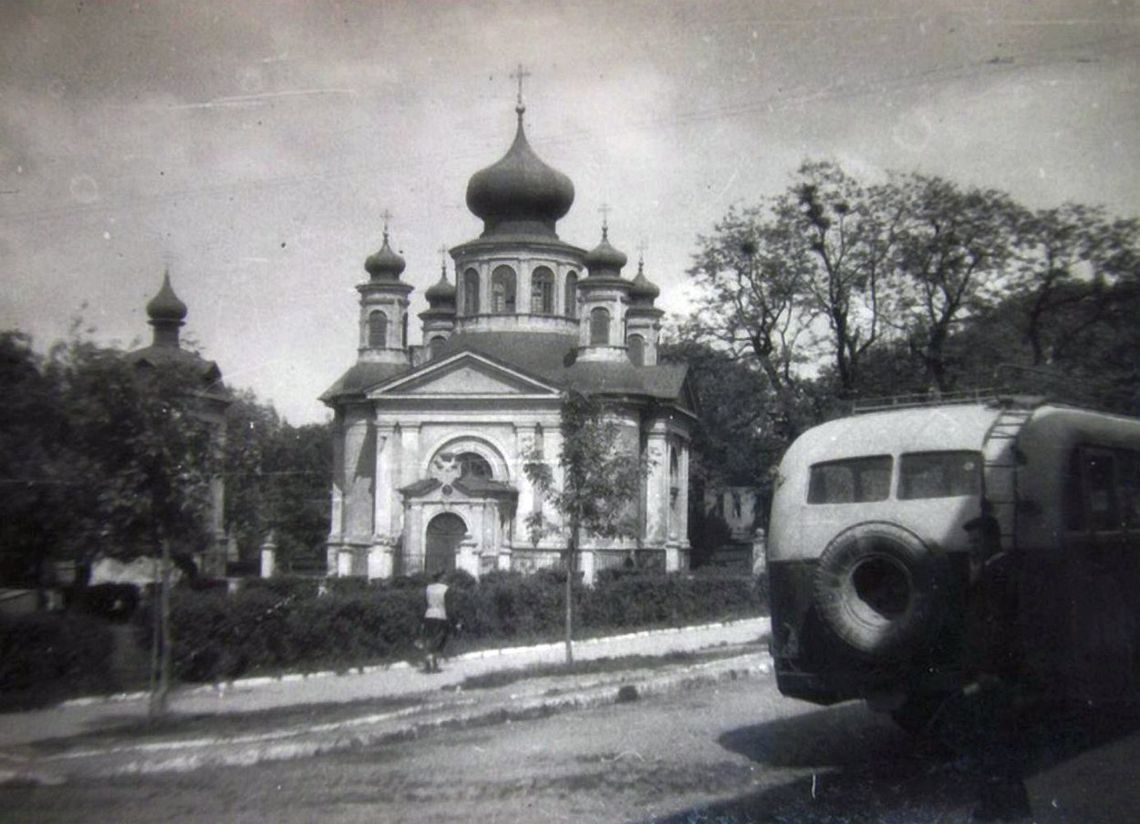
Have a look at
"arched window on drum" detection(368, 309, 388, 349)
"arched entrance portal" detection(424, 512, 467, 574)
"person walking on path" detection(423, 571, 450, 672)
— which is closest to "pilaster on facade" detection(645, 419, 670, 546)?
"arched entrance portal" detection(424, 512, 467, 574)

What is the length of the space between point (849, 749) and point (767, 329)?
2788 centimetres

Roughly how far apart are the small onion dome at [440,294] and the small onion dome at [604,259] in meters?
10.5

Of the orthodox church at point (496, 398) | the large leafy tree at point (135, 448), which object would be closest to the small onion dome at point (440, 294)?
the orthodox church at point (496, 398)

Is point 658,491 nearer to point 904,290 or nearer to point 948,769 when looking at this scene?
point 904,290

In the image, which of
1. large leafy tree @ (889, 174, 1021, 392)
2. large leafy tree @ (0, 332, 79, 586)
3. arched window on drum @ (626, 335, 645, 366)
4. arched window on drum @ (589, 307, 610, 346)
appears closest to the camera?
large leafy tree @ (0, 332, 79, 586)

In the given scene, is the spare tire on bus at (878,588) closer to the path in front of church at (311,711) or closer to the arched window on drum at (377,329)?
the path in front of church at (311,711)

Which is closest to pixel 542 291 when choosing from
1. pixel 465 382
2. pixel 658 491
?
pixel 465 382

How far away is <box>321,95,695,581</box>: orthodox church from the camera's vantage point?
4247cm

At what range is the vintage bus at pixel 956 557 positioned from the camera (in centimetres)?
1023

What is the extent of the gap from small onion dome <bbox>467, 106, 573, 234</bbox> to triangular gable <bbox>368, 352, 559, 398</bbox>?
866 centimetres

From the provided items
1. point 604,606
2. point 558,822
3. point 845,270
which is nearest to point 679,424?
point 845,270

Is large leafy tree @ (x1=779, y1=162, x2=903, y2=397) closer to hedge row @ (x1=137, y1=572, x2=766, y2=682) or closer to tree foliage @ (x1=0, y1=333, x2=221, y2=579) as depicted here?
hedge row @ (x1=137, y1=572, x2=766, y2=682)

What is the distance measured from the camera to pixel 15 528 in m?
20.6

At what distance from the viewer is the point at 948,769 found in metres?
10.9
